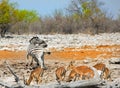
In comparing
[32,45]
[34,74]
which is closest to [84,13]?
[32,45]

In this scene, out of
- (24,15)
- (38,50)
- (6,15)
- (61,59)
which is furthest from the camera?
(24,15)

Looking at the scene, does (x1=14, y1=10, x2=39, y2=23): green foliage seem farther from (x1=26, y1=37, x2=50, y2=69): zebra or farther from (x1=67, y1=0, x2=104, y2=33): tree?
(x1=26, y1=37, x2=50, y2=69): zebra

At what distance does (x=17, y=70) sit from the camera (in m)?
16.1

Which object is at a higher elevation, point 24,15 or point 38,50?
point 24,15

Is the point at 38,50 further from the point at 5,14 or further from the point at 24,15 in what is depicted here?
the point at 24,15

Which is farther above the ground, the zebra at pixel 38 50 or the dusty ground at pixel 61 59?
the zebra at pixel 38 50

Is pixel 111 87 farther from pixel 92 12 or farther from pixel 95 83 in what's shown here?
pixel 92 12

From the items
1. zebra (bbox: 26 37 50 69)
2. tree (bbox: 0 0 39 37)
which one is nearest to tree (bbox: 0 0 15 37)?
tree (bbox: 0 0 39 37)

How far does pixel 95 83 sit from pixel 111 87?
0.45 meters

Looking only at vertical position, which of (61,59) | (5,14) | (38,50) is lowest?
(61,59)

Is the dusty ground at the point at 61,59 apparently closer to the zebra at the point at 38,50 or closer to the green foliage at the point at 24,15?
the zebra at the point at 38,50

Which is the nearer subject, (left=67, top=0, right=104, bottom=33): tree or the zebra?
the zebra

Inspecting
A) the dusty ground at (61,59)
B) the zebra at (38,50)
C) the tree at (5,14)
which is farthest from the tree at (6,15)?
the zebra at (38,50)

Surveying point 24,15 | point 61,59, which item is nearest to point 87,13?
point 24,15
